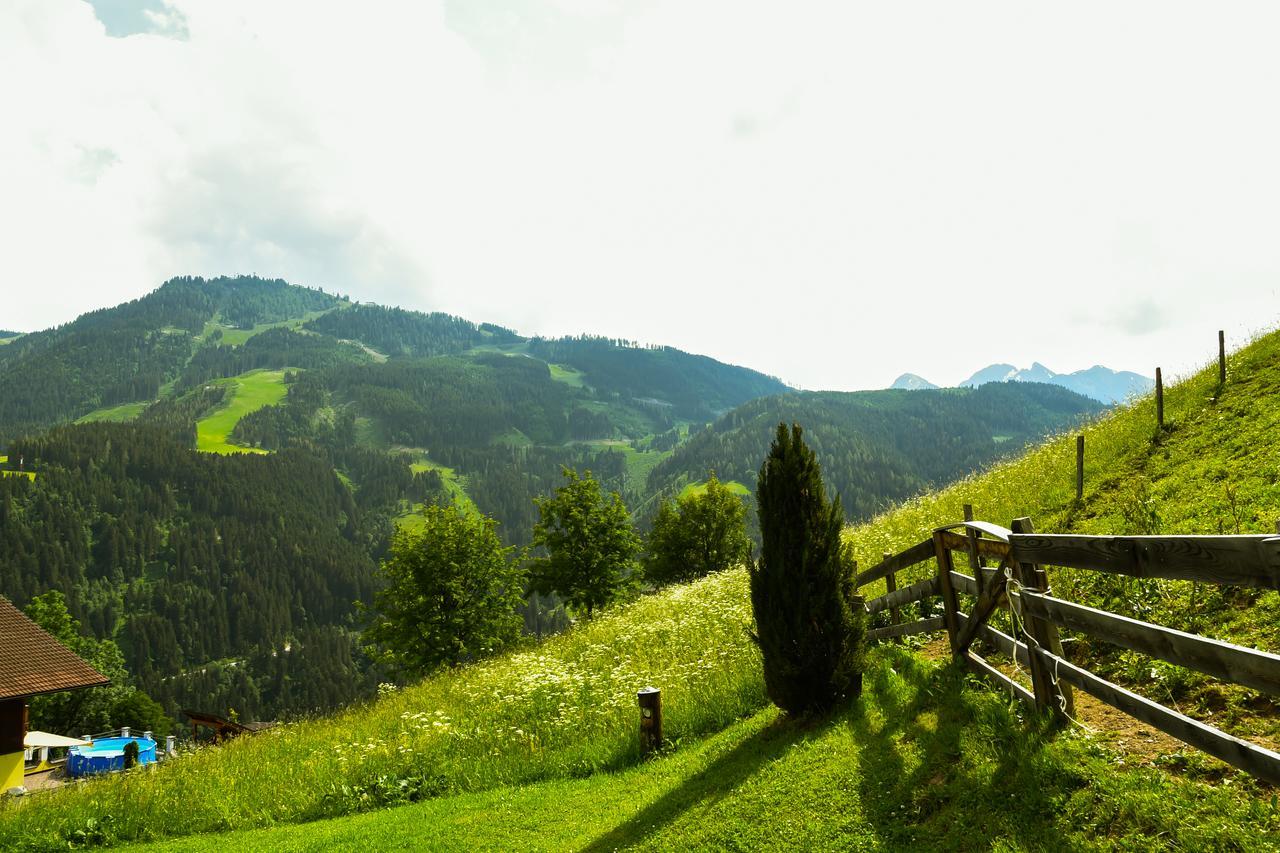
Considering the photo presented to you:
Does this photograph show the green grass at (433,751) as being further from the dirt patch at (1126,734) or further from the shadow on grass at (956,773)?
the dirt patch at (1126,734)

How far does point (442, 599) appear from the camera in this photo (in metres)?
36.6

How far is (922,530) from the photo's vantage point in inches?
725

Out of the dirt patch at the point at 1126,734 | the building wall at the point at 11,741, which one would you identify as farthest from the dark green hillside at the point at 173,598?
the dirt patch at the point at 1126,734

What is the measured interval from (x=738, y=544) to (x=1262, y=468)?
1384 inches

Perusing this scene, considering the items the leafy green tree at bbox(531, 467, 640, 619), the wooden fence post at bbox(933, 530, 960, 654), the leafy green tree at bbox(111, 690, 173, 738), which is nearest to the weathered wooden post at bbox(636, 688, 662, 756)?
the wooden fence post at bbox(933, 530, 960, 654)

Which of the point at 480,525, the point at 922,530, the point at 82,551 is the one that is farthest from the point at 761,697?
the point at 82,551

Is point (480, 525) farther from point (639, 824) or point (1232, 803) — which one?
point (1232, 803)

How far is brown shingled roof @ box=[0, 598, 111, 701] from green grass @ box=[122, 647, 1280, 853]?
1354 cm

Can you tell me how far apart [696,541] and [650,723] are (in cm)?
3404

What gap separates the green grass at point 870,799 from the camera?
180 inches

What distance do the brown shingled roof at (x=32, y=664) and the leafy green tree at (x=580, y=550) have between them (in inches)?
849

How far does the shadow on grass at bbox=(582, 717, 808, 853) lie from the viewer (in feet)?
25.1

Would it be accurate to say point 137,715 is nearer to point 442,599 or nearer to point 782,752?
point 442,599

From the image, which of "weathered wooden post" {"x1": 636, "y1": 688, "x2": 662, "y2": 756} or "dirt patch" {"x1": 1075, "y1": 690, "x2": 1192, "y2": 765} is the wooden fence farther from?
"weathered wooden post" {"x1": 636, "y1": 688, "x2": 662, "y2": 756}
